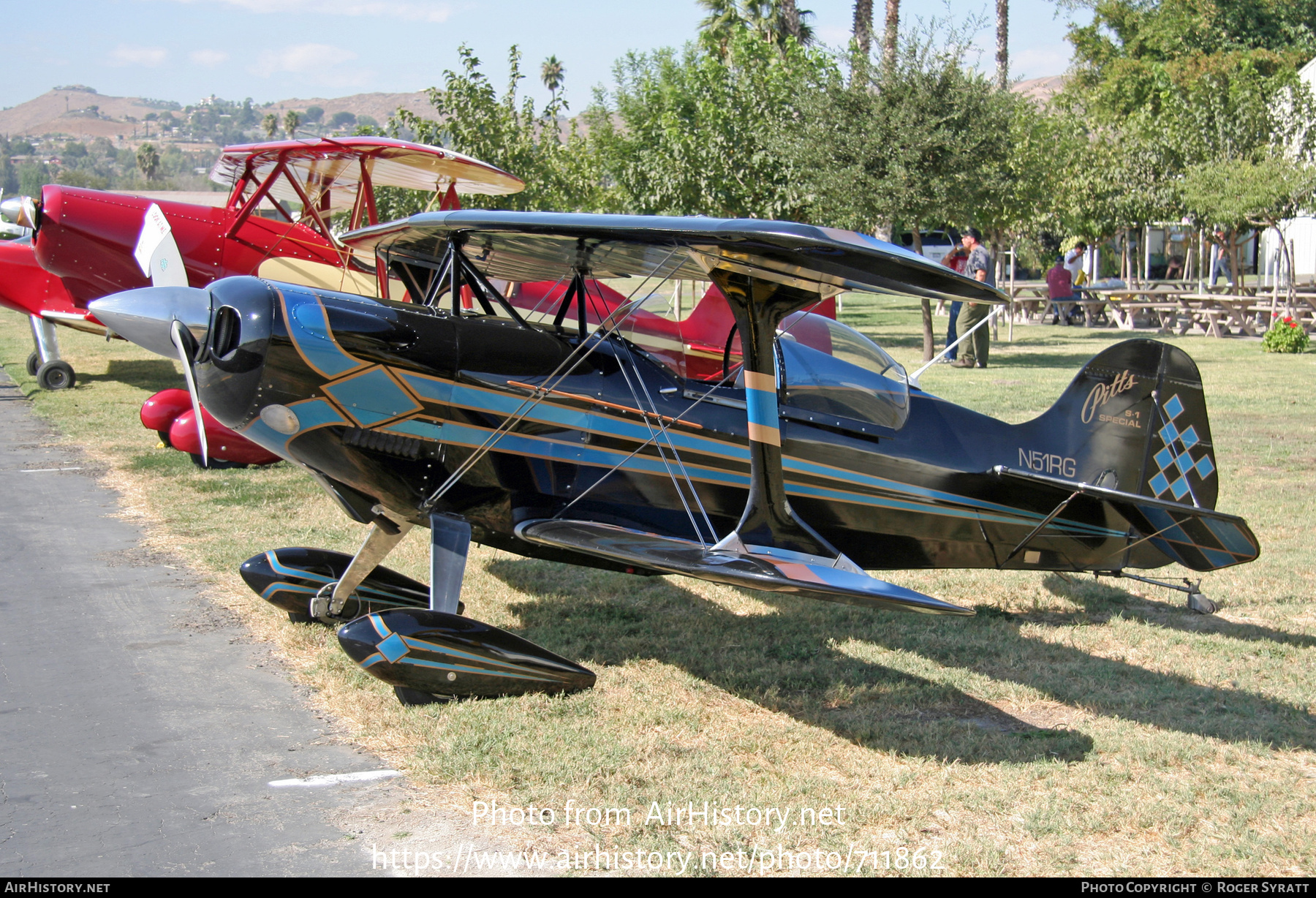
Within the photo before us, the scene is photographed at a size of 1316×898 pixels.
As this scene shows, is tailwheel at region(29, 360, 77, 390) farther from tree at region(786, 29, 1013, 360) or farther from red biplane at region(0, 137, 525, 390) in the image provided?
tree at region(786, 29, 1013, 360)

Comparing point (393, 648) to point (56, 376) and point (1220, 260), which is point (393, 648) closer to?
point (56, 376)

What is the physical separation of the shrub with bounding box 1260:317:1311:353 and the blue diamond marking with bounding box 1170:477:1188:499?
15.9 m

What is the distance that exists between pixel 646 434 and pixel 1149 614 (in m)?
3.37

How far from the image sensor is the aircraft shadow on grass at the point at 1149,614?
18.4ft

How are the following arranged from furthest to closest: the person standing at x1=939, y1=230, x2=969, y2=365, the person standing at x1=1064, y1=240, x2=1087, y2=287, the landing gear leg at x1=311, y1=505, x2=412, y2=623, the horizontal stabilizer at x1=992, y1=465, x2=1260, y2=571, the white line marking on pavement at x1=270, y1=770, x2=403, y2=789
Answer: the person standing at x1=1064, y1=240, x2=1087, y2=287 < the person standing at x1=939, y1=230, x2=969, y2=365 < the landing gear leg at x1=311, y1=505, x2=412, y2=623 < the horizontal stabilizer at x1=992, y1=465, x2=1260, y2=571 < the white line marking on pavement at x1=270, y1=770, x2=403, y2=789

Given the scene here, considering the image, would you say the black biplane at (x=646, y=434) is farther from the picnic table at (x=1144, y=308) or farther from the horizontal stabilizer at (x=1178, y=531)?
the picnic table at (x=1144, y=308)

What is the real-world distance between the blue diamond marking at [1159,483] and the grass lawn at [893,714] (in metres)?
0.80

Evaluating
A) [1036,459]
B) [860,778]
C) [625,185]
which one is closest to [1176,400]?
[1036,459]

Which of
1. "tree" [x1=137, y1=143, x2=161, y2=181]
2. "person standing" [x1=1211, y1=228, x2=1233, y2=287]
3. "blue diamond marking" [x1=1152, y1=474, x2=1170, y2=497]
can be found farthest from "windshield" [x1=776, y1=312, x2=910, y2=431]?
"tree" [x1=137, y1=143, x2=161, y2=181]

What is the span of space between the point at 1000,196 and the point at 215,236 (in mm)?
13624

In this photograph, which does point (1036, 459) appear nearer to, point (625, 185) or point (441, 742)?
point (441, 742)

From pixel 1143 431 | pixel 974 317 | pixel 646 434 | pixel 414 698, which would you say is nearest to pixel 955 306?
pixel 974 317

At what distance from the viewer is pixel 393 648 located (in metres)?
4.48

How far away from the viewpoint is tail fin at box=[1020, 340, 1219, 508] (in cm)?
571
